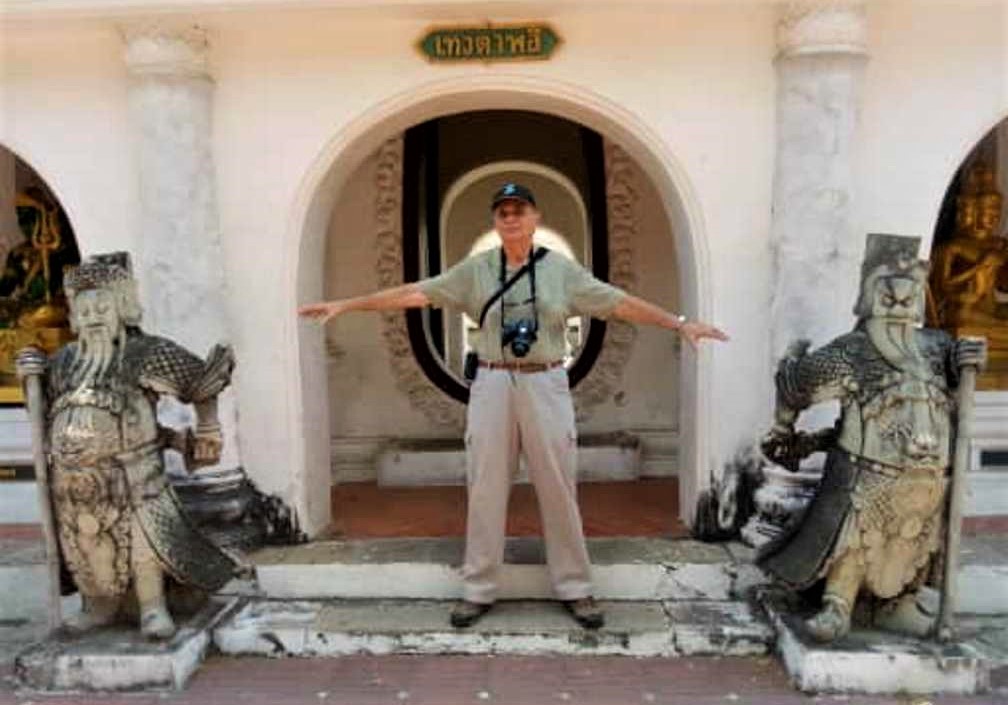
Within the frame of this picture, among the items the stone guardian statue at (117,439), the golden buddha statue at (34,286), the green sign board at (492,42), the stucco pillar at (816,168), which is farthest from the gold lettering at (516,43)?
the golden buddha statue at (34,286)

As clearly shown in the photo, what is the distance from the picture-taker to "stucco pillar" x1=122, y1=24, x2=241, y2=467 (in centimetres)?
448

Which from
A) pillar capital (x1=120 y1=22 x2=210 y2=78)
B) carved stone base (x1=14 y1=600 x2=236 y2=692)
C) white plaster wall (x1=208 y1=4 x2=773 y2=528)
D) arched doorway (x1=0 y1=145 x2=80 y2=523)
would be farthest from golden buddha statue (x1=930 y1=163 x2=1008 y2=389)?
arched doorway (x1=0 y1=145 x2=80 y2=523)

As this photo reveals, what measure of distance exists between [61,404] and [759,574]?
11.0ft

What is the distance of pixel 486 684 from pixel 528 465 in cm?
97

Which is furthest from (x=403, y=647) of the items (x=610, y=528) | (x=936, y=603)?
(x=936, y=603)

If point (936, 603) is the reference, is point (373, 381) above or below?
above

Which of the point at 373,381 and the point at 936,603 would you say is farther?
the point at 373,381

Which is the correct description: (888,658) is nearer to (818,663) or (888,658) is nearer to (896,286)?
(818,663)

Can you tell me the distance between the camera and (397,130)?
16.8 ft

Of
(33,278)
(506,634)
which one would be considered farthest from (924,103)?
(33,278)

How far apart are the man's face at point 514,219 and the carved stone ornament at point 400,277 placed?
3128 millimetres

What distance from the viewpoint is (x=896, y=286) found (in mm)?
3590

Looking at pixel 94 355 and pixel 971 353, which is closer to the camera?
pixel 971 353

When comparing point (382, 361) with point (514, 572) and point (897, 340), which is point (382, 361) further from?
point (897, 340)
